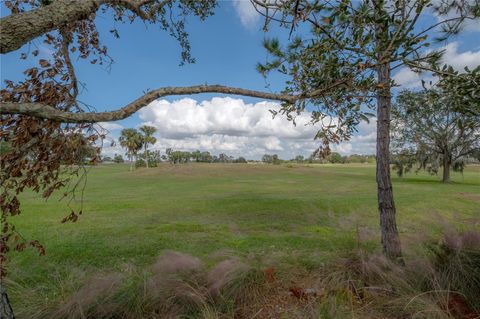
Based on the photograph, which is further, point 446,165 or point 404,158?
point 404,158

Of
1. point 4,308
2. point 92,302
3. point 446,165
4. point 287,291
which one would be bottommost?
point 287,291

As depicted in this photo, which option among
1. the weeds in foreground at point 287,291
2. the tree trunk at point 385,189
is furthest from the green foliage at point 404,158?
the weeds in foreground at point 287,291

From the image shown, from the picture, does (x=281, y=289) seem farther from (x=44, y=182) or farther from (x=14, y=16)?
(x=14, y=16)

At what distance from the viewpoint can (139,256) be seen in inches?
286

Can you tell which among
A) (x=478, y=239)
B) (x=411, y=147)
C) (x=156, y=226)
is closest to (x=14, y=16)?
(x=478, y=239)

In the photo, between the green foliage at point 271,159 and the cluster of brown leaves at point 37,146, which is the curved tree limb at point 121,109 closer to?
the cluster of brown leaves at point 37,146

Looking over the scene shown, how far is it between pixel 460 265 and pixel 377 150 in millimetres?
2229

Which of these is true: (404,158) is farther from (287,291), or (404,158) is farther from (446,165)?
(287,291)

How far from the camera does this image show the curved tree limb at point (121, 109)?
2146 millimetres

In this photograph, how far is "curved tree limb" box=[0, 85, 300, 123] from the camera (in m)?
2.15

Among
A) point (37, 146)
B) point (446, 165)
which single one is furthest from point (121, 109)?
point (446, 165)

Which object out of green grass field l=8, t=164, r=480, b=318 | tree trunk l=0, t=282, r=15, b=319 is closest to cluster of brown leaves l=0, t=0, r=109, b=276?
tree trunk l=0, t=282, r=15, b=319

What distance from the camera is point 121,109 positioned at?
247 cm

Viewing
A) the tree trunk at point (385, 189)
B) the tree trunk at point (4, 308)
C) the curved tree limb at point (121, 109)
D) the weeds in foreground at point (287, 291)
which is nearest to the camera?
the curved tree limb at point (121, 109)
